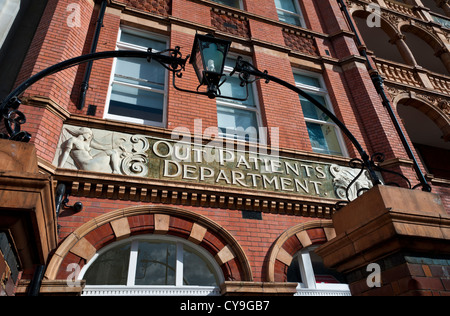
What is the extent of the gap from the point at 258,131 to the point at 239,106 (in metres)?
0.76

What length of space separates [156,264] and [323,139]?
4.94 meters

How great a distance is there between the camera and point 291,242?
5641 millimetres

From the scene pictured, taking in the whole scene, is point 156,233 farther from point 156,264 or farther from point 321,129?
point 321,129

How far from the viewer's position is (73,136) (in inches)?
207

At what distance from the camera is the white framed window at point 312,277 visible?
5.46 m

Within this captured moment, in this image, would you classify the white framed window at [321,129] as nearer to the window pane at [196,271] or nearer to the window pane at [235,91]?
the window pane at [235,91]

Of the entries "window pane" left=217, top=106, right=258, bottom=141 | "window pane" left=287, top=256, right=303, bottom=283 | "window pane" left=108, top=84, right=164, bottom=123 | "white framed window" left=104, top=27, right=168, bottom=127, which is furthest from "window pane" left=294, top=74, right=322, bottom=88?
"window pane" left=287, top=256, right=303, bottom=283

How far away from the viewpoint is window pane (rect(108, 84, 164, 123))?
6356 mm

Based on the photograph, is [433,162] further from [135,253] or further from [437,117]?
[135,253]

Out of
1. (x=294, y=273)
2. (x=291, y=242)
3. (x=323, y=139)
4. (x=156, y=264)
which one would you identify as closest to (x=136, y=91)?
(x=156, y=264)

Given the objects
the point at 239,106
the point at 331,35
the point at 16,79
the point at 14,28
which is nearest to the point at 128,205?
the point at 16,79

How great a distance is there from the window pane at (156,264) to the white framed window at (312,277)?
2.00 m

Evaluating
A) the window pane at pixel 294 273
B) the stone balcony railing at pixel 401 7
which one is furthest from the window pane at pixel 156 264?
the stone balcony railing at pixel 401 7

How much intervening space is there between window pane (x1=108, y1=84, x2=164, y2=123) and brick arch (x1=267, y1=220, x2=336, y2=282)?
3247mm
